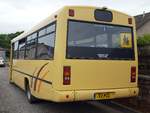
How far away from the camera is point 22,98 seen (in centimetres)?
1195

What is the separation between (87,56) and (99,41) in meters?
0.57

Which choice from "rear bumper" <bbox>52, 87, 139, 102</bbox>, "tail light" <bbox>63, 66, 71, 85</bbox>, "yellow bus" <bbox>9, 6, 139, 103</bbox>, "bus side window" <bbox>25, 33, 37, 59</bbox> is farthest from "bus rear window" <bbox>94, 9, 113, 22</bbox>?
"bus side window" <bbox>25, 33, 37, 59</bbox>

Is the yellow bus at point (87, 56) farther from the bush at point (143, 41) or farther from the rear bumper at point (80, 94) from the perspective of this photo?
the bush at point (143, 41)

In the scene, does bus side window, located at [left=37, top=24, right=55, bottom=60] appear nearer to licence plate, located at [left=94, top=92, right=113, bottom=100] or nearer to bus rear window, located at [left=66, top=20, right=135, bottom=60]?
bus rear window, located at [left=66, top=20, right=135, bottom=60]

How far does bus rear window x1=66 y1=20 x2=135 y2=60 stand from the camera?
8.16 meters

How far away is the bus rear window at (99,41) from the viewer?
816cm

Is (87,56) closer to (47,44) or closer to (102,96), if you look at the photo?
(102,96)

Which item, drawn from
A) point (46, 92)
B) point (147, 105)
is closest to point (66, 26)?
point (46, 92)

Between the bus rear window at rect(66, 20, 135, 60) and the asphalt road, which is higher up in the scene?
the bus rear window at rect(66, 20, 135, 60)

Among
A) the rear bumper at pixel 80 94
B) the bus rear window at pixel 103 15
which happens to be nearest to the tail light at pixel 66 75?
the rear bumper at pixel 80 94

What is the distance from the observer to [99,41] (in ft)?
28.0

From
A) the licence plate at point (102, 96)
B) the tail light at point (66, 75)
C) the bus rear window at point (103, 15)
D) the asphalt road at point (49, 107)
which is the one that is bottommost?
the asphalt road at point (49, 107)

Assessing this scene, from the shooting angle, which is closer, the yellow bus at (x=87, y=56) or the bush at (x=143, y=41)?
the yellow bus at (x=87, y=56)

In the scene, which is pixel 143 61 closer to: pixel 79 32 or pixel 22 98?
pixel 79 32
